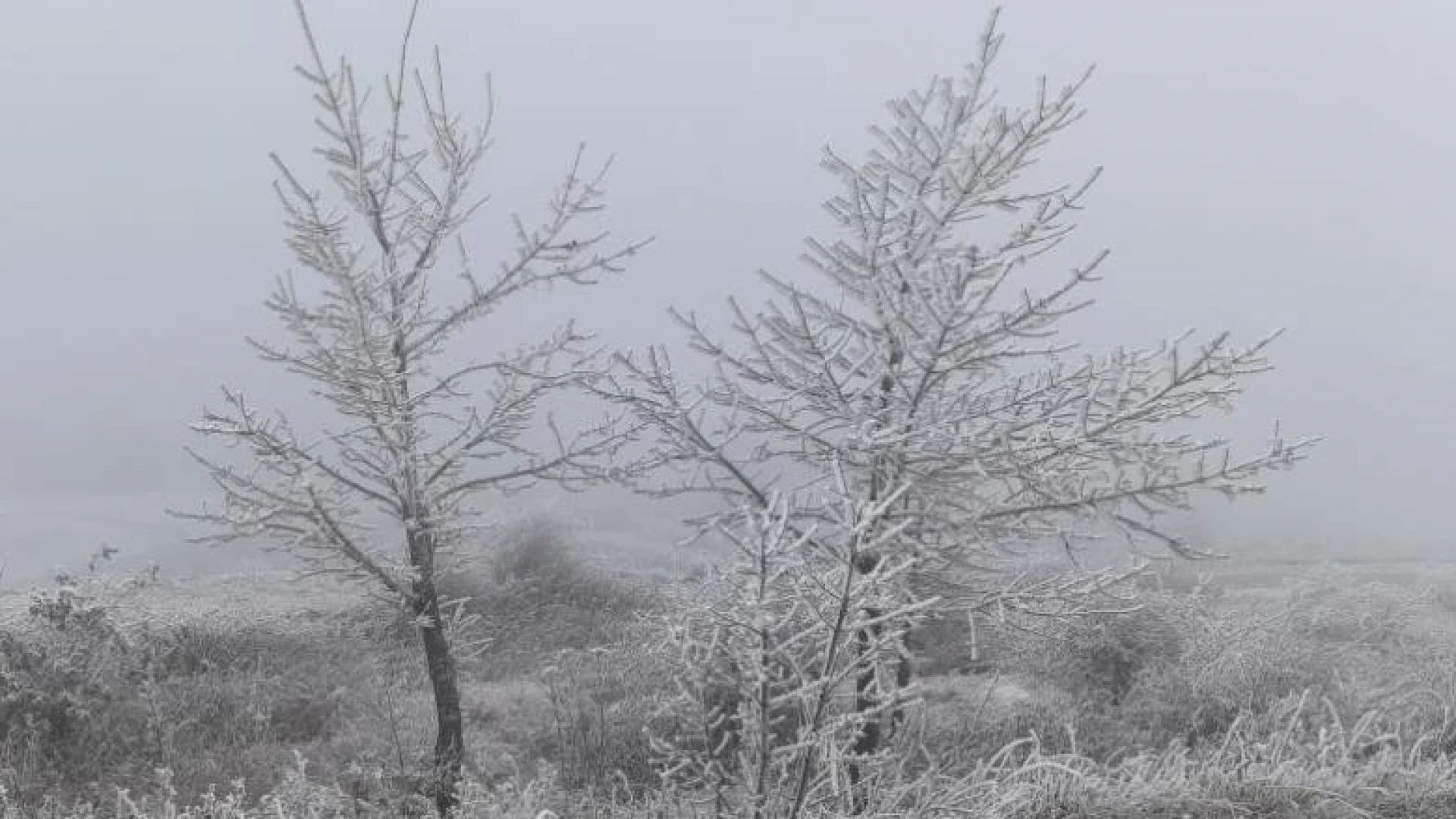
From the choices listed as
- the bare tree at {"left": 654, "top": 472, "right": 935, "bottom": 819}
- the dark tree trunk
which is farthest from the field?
the bare tree at {"left": 654, "top": 472, "right": 935, "bottom": 819}

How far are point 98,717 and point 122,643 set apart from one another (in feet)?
3.46

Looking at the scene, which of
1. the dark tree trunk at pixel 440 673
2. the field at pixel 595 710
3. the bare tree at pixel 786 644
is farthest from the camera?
the dark tree trunk at pixel 440 673

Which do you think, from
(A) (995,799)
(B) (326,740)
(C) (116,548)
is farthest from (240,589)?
(A) (995,799)

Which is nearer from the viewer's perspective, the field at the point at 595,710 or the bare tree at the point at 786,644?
the bare tree at the point at 786,644

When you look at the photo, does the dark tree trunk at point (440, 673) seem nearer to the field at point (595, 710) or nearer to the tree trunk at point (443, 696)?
the tree trunk at point (443, 696)

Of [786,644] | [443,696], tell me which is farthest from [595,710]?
[786,644]

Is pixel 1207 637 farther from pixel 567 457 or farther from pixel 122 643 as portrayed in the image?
pixel 122 643

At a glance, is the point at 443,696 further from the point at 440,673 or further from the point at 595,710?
the point at 595,710

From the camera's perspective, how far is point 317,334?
24.2 feet

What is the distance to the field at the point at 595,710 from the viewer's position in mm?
5961

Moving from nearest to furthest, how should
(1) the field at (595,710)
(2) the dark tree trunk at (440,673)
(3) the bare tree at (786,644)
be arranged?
1. (3) the bare tree at (786,644)
2. (1) the field at (595,710)
3. (2) the dark tree trunk at (440,673)

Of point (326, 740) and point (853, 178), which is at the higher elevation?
point (853, 178)

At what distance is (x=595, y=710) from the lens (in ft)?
35.4

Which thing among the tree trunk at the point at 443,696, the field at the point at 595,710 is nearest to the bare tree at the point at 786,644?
the field at the point at 595,710
